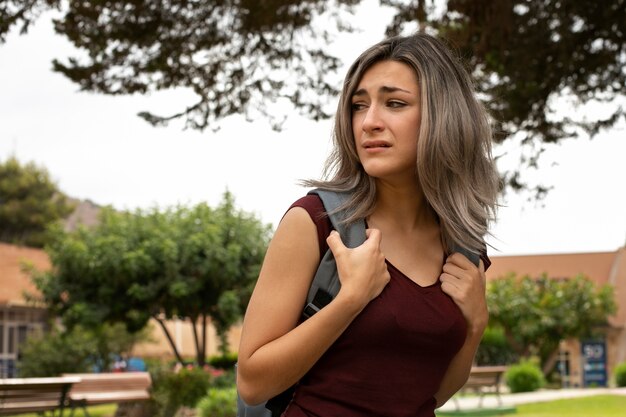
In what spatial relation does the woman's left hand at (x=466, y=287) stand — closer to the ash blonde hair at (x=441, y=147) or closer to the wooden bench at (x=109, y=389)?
the ash blonde hair at (x=441, y=147)

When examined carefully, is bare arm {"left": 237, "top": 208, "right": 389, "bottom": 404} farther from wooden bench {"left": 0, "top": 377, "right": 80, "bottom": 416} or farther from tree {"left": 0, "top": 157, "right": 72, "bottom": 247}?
tree {"left": 0, "top": 157, "right": 72, "bottom": 247}

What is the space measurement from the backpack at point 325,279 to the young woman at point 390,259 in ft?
0.06

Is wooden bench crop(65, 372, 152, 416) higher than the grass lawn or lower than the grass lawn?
higher

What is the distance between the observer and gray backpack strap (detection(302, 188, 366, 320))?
1987 mm

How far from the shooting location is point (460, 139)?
82.4 inches

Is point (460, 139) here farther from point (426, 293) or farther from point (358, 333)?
point (358, 333)

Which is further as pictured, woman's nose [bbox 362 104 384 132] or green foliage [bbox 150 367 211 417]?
green foliage [bbox 150 367 211 417]

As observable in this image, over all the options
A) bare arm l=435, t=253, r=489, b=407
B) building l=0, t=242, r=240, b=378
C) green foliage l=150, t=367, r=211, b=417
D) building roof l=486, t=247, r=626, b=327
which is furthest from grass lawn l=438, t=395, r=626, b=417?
building roof l=486, t=247, r=626, b=327

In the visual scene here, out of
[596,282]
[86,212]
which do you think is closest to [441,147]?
[596,282]

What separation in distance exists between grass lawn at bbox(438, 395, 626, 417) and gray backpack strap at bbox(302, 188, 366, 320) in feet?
55.4

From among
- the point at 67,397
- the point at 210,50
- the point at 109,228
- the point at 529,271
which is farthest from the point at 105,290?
the point at 529,271

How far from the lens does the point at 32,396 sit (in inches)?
557

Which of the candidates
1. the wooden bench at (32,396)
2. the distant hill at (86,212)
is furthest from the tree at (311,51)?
the distant hill at (86,212)

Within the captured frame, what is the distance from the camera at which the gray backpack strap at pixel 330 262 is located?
6.52ft
